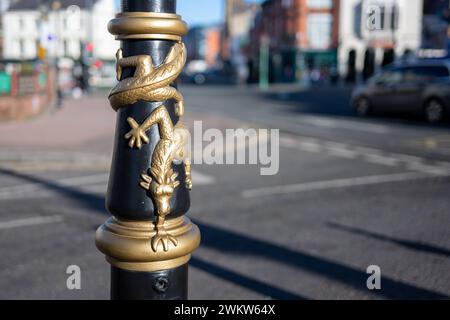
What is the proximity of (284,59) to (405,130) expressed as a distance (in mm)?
40691

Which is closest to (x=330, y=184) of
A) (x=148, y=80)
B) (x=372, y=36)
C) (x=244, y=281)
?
Answer: (x=244, y=281)

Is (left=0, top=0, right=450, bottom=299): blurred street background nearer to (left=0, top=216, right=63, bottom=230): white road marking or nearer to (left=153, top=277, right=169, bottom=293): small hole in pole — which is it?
(left=0, top=216, right=63, bottom=230): white road marking

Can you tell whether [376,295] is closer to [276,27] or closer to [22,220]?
[22,220]

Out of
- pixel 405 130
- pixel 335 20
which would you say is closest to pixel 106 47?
pixel 335 20

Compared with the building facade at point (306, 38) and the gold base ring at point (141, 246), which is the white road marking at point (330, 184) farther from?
the building facade at point (306, 38)

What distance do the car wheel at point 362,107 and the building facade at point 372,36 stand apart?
27.7 m

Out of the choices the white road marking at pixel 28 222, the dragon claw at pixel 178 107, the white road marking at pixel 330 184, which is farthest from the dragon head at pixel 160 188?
the white road marking at pixel 330 184

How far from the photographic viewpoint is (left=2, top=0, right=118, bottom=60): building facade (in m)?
57.9

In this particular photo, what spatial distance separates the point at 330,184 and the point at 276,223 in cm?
239

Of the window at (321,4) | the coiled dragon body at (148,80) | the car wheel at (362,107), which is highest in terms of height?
the window at (321,4)

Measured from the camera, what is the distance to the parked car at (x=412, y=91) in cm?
1690

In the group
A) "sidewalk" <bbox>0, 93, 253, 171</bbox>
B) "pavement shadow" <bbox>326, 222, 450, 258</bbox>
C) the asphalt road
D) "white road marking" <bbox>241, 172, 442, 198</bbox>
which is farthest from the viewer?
"sidewalk" <bbox>0, 93, 253, 171</bbox>

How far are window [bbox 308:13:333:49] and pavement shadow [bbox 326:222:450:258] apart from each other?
152 ft

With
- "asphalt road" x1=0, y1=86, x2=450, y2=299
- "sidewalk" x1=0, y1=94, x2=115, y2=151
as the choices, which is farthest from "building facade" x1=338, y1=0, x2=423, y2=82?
"asphalt road" x1=0, y1=86, x2=450, y2=299
